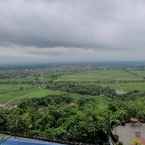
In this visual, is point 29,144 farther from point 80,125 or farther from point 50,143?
point 80,125

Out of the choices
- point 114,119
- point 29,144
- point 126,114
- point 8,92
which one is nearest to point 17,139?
point 29,144

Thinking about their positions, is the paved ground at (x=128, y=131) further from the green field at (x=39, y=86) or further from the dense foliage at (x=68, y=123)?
the green field at (x=39, y=86)

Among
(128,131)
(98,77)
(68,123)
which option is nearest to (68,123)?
(68,123)

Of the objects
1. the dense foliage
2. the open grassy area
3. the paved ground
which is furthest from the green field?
the paved ground

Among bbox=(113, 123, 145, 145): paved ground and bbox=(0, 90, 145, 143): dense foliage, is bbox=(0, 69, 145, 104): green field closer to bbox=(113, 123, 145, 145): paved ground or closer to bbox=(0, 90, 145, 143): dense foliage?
bbox=(0, 90, 145, 143): dense foliage

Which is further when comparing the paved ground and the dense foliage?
the dense foliage

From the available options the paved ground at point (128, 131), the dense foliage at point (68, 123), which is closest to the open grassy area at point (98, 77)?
the dense foliage at point (68, 123)

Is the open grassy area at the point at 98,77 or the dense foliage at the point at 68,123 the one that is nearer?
the dense foliage at the point at 68,123

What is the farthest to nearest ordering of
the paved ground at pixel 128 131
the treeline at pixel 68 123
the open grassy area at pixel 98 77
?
the open grassy area at pixel 98 77 → the treeline at pixel 68 123 → the paved ground at pixel 128 131

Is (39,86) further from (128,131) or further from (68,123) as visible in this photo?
(128,131)
